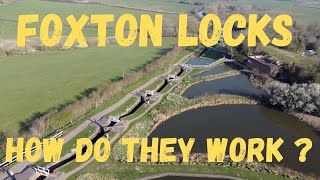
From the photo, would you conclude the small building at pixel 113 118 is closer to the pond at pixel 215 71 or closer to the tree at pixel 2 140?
the tree at pixel 2 140

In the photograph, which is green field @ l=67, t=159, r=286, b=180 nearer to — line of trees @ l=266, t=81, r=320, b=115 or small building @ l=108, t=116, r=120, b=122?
small building @ l=108, t=116, r=120, b=122

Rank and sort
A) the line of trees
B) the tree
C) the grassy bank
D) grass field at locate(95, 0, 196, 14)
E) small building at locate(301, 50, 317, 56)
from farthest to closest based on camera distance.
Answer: grass field at locate(95, 0, 196, 14), small building at locate(301, 50, 317, 56), the line of trees, the tree, the grassy bank

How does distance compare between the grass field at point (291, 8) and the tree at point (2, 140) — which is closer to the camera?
the tree at point (2, 140)

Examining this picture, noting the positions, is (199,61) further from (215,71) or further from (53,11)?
(53,11)

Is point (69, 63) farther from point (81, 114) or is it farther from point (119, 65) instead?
point (81, 114)

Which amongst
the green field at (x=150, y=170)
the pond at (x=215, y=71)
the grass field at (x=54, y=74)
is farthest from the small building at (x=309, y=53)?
the green field at (x=150, y=170)

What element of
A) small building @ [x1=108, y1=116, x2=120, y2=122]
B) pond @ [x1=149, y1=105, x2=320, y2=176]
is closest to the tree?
small building @ [x1=108, y1=116, x2=120, y2=122]
